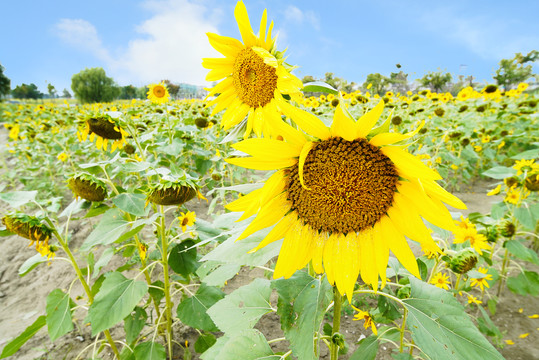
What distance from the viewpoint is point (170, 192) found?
112 cm

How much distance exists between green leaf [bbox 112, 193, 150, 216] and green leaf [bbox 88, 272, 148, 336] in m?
0.37

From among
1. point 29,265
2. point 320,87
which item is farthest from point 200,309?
point 320,87

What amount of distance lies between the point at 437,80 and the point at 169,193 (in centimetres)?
1443

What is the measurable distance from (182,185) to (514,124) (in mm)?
5685

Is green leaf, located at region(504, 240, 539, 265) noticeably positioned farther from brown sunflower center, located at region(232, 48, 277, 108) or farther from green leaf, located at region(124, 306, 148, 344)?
green leaf, located at region(124, 306, 148, 344)

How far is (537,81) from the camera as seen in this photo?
10.6 m

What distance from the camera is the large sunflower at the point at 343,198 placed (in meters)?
0.59

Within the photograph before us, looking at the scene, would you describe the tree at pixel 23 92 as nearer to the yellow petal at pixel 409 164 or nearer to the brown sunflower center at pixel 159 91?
the brown sunflower center at pixel 159 91

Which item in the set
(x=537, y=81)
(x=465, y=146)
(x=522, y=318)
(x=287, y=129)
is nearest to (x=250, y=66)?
(x=287, y=129)

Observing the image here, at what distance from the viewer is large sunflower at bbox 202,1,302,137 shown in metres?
0.90

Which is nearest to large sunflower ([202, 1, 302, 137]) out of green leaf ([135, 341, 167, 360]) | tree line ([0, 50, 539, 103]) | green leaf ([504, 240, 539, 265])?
green leaf ([135, 341, 167, 360])

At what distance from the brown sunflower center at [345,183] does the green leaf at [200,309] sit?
98cm

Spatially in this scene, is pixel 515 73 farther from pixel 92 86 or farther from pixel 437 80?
pixel 92 86

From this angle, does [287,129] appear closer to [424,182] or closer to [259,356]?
[424,182]
